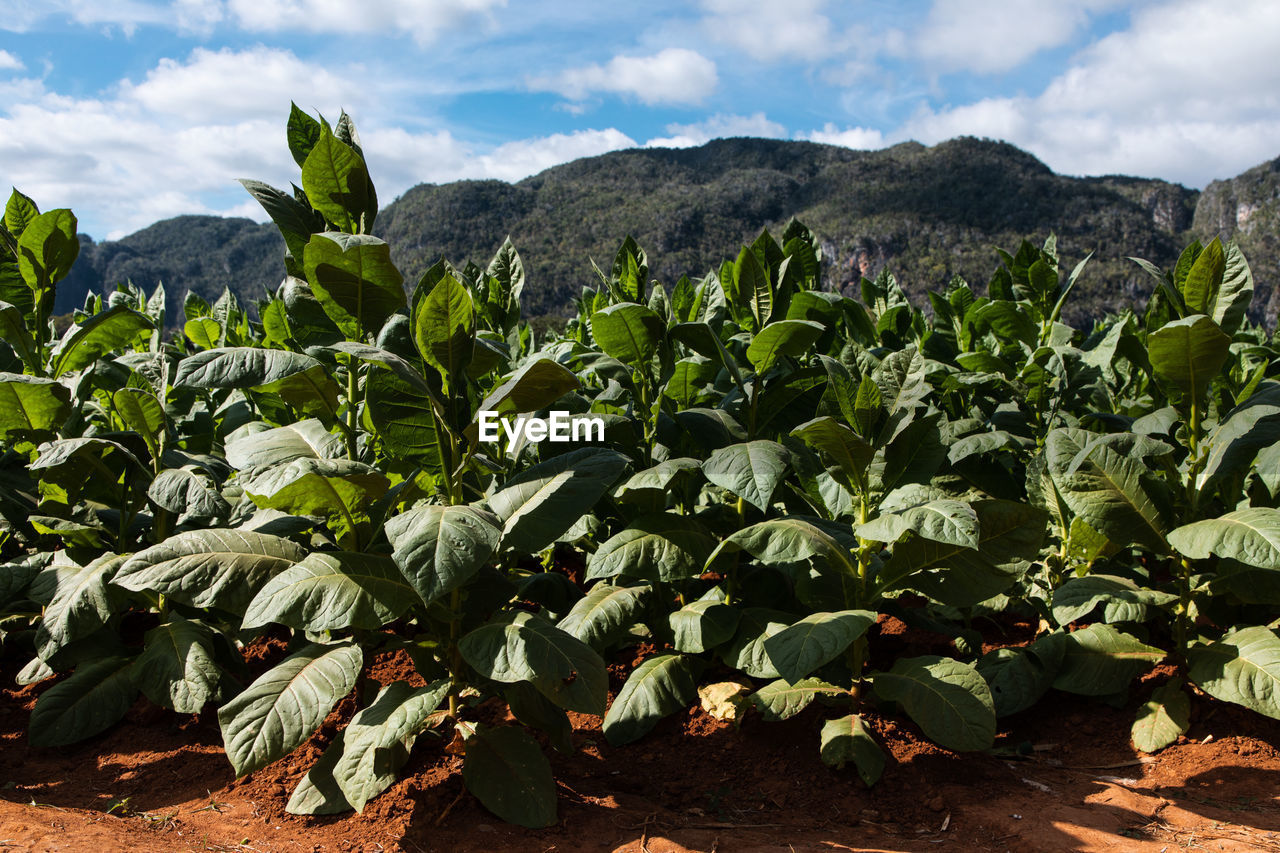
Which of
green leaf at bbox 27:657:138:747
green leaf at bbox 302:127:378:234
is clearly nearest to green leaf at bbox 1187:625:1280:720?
green leaf at bbox 302:127:378:234

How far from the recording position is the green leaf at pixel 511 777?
85.5 inches

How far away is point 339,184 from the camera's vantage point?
2.53m

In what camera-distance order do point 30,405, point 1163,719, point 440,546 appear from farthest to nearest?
point 30,405 → point 1163,719 → point 440,546

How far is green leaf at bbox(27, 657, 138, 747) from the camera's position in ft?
8.78

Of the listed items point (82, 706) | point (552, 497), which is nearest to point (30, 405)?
point (82, 706)

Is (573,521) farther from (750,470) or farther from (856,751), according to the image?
(856,751)

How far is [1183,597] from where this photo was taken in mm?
2797

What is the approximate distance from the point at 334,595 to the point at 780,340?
157 cm

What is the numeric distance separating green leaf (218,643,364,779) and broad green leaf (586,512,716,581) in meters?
0.74

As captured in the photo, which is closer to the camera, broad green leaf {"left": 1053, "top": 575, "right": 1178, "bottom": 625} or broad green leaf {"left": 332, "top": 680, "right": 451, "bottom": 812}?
broad green leaf {"left": 332, "top": 680, "right": 451, "bottom": 812}

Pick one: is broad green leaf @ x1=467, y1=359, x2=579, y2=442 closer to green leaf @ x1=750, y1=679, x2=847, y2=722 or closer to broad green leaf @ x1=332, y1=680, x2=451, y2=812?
broad green leaf @ x1=332, y1=680, x2=451, y2=812

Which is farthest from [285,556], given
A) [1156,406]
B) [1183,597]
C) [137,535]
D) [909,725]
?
[1156,406]

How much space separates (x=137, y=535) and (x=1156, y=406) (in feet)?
15.4

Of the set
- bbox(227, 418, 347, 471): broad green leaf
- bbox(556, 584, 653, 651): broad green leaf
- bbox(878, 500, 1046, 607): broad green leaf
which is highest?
bbox(227, 418, 347, 471): broad green leaf
